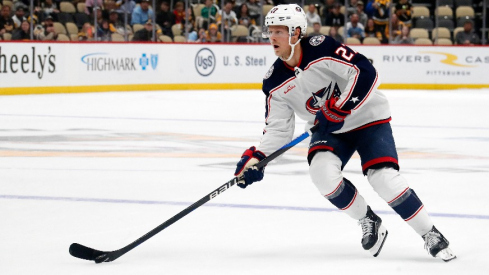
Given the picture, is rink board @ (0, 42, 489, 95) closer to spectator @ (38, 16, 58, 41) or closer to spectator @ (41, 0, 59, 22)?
spectator @ (38, 16, 58, 41)

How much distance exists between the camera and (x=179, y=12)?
51.7 ft

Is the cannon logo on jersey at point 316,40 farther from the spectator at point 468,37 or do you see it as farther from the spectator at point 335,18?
the spectator at point 468,37

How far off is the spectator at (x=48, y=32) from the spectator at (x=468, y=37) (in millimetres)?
7560

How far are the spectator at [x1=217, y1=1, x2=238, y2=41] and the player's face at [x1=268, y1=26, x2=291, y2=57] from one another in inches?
499

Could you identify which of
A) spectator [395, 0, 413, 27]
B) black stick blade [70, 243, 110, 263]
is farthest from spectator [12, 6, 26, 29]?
black stick blade [70, 243, 110, 263]

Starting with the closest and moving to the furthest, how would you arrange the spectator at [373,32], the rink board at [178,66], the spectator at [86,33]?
1. the rink board at [178,66]
2. the spectator at [86,33]
3. the spectator at [373,32]

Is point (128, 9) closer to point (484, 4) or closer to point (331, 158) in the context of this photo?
point (484, 4)

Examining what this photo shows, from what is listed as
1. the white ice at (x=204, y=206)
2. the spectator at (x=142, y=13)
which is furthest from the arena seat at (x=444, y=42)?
the white ice at (x=204, y=206)

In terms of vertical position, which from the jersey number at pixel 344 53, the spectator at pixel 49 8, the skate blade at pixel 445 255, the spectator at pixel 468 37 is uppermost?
the jersey number at pixel 344 53

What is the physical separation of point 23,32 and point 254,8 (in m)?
4.72

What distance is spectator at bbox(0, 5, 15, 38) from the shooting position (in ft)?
43.0

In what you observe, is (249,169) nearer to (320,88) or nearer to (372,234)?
(320,88)

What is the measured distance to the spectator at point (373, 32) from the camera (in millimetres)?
16719

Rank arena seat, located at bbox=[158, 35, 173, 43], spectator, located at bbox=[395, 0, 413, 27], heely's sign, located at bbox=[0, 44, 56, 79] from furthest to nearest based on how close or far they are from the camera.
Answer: spectator, located at bbox=[395, 0, 413, 27] → arena seat, located at bbox=[158, 35, 173, 43] → heely's sign, located at bbox=[0, 44, 56, 79]
